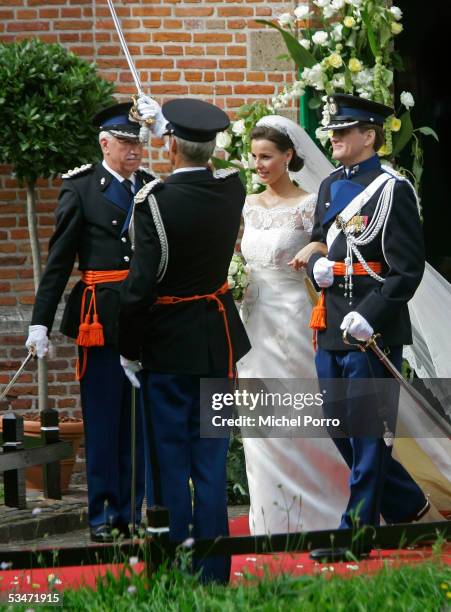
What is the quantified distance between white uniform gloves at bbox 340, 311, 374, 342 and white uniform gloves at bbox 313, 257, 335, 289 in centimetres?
26

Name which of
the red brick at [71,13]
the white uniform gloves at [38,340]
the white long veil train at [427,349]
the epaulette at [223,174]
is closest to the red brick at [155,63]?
the red brick at [71,13]

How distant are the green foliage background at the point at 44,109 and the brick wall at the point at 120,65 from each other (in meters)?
0.60

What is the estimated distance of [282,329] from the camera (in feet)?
21.0

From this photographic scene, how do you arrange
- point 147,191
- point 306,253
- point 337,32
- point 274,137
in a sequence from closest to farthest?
1. point 147,191
2. point 306,253
3. point 274,137
4. point 337,32

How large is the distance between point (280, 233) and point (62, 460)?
2.03m

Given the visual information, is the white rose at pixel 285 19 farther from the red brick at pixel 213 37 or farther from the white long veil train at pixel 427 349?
the white long veil train at pixel 427 349

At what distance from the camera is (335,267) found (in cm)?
564

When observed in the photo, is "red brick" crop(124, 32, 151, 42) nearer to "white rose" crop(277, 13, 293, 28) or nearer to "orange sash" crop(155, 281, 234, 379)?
"white rose" crop(277, 13, 293, 28)

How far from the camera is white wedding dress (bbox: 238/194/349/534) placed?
6316mm

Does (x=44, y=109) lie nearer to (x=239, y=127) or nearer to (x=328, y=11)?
(x=239, y=127)

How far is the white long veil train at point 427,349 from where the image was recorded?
6.55 metres

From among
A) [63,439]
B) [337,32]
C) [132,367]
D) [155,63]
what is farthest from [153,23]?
[132,367]

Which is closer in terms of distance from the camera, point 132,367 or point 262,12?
point 132,367

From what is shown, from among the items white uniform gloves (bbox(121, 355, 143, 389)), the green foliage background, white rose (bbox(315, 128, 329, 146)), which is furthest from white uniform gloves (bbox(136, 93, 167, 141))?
the green foliage background
